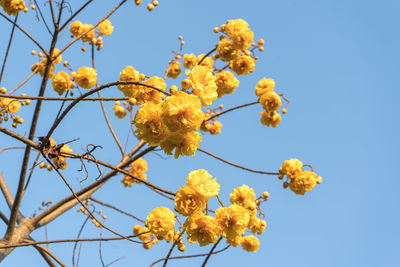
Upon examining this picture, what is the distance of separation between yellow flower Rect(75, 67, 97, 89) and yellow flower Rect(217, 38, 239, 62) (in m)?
1.22

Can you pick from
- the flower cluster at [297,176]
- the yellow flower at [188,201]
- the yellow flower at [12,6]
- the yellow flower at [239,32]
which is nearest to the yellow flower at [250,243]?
the flower cluster at [297,176]

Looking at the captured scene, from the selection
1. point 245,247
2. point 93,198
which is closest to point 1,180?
point 93,198

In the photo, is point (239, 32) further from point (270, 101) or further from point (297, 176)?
point (297, 176)

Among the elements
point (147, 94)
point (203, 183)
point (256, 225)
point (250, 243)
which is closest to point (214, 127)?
point (250, 243)

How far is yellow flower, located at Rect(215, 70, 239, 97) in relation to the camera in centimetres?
341

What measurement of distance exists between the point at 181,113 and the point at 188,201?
1.84ft

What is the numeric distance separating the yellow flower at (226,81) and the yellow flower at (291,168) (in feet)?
3.04

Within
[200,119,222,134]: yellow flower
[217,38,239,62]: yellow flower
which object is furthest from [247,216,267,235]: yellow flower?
[200,119,222,134]: yellow flower

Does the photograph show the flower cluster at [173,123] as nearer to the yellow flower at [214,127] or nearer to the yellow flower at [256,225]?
the yellow flower at [256,225]

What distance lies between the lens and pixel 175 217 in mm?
2422

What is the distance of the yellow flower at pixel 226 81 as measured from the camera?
3.41 meters

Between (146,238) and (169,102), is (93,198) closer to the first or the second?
(146,238)

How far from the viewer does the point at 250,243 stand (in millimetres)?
3439

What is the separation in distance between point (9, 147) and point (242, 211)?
2.84 m
